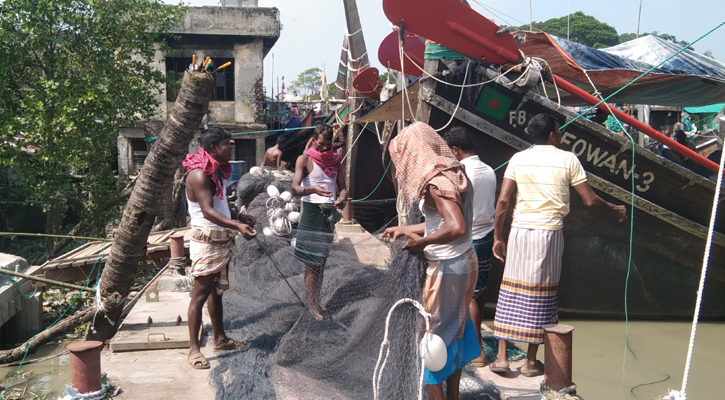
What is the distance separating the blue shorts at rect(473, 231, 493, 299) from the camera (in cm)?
419

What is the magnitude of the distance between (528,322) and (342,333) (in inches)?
50.7

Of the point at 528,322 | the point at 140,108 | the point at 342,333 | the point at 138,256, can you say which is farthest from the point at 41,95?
the point at 528,322

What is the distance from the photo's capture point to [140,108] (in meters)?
10.6

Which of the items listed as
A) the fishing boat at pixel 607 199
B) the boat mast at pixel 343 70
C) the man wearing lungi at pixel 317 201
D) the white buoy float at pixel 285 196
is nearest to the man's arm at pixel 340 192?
the man wearing lungi at pixel 317 201

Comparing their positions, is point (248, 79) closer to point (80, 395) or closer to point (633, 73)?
point (633, 73)

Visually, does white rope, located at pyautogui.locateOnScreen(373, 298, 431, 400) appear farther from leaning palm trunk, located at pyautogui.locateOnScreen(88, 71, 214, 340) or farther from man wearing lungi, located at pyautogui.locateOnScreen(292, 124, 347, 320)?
leaning palm trunk, located at pyautogui.locateOnScreen(88, 71, 214, 340)

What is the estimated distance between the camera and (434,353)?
2816 millimetres

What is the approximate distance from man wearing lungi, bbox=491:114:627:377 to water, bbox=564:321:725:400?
2.56 feet

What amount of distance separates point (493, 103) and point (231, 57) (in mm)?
13954

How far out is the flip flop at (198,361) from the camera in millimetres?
3902

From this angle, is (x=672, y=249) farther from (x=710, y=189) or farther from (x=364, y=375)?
(x=364, y=375)

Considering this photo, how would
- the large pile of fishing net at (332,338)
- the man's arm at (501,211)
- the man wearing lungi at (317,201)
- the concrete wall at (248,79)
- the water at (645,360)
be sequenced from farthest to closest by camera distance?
the concrete wall at (248,79) < the man wearing lungi at (317,201) < the water at (645,360) < the man's arm at (501,211) < the large pile of fishing net at (332,338)

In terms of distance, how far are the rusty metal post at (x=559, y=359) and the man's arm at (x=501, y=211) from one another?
3.77 feet

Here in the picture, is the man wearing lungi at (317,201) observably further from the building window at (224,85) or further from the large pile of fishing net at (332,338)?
the building window at (224,85)
